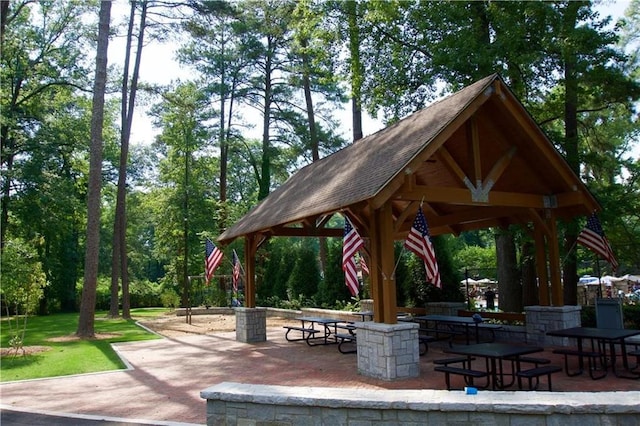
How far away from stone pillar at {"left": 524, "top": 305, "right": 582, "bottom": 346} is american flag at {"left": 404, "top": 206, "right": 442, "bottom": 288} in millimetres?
3540

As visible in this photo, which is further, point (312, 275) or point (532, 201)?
point (312, 275)

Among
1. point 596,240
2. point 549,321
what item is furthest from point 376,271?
point 596,240

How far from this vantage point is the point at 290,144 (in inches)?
1238

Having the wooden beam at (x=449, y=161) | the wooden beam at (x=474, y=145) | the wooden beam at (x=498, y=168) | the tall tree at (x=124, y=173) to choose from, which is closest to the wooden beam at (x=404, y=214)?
the wooden beam at (x=449, y=161)

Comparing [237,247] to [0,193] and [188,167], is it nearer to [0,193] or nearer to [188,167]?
[188,167]

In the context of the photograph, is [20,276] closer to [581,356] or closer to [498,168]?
[498,168]

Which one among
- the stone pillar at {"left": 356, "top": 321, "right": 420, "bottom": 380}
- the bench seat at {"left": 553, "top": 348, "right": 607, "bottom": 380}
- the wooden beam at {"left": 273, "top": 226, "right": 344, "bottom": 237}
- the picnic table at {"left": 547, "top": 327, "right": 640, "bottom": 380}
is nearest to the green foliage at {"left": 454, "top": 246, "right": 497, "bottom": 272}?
the wooden beam at {"left": 273, "top": 226, "right": 344, "bottom": 237}

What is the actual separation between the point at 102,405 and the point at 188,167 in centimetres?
2262

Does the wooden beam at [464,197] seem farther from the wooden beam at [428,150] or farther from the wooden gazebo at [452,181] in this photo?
the wooden beam at [428,150]

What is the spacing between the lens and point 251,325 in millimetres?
13273

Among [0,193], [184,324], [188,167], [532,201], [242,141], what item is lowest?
[184,324]

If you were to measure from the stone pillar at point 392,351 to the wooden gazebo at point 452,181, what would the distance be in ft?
0.86

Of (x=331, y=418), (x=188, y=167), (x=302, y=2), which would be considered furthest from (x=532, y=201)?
(x=188, y=167)

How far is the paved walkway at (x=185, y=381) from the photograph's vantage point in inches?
271
